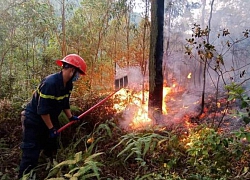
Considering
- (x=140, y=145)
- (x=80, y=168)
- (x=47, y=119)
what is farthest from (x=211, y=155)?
(x=47, y=119)

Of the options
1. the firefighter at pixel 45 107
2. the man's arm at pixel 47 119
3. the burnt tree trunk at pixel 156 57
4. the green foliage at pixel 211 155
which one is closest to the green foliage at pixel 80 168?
the firefighter at pixel 45 107

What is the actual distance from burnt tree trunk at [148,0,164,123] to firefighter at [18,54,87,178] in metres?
3.14

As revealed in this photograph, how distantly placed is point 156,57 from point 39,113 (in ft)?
12.9

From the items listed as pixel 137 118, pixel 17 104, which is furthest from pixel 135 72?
pixel 17 104

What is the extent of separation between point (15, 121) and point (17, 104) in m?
0.43

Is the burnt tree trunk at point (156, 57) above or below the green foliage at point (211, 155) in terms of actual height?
above

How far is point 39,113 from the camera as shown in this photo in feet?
12.4

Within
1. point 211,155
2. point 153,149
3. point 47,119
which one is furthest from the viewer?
point 153,149

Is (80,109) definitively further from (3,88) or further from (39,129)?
(3,88)

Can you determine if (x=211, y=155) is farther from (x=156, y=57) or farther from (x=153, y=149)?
(x=156, y=57)

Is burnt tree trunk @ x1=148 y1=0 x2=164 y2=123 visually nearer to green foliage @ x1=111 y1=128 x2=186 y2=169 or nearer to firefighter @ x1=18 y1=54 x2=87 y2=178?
green foliage @ x1=111 y1=128 x2=186 y2=169

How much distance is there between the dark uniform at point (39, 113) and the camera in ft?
12.4

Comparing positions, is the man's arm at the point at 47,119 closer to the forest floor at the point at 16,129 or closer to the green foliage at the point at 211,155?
the forest floor at the point at 16,129

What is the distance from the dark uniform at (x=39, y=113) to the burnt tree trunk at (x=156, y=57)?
315 cm
